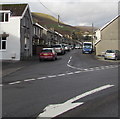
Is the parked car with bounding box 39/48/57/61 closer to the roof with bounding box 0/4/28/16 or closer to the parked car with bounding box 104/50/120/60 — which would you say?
the roof with bounding box 0/4/28/16

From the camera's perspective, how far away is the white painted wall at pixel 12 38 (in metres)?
24.4

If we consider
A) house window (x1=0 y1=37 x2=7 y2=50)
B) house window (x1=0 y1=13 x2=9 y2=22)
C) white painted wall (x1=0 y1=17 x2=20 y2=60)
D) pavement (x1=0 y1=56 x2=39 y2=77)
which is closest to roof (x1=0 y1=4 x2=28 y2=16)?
house window (x1=0 y1=13 x2=9 y2=22)

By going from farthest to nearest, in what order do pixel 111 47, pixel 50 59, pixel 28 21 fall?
1. pixel 111 47
2. pixel 28 21
3. pixel 50 59

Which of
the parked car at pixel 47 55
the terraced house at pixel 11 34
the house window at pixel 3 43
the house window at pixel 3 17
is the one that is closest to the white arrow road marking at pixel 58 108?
the parked car at pixel 47 55

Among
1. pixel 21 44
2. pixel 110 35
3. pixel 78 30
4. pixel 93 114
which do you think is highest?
pixel 78 30

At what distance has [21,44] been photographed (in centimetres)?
2508

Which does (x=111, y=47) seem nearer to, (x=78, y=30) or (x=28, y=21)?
(x=28, y=21)

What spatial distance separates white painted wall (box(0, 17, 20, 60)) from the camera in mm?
24359

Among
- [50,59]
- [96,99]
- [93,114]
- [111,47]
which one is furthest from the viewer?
[111,47]

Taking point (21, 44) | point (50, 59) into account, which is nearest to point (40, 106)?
point (50, 59)

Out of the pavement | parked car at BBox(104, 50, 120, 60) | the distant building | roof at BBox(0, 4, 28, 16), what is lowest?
the pavement

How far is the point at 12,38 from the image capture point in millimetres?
24469

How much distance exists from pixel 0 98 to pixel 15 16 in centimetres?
1898

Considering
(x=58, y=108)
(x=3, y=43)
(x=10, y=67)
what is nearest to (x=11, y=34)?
(x=3, y=43)
